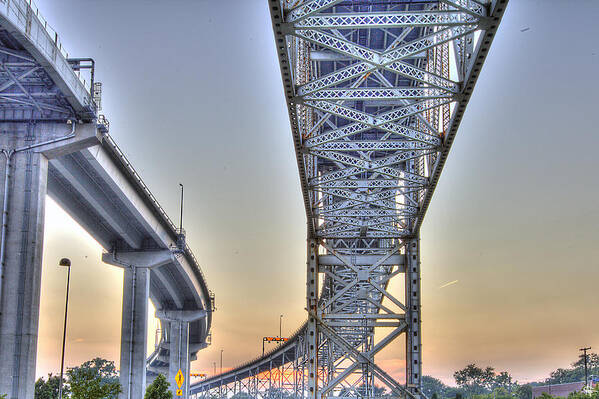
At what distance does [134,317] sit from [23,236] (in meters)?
27.0

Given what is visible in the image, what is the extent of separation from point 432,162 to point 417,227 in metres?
6.28

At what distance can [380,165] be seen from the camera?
2738cm

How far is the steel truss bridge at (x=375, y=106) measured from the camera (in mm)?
17500

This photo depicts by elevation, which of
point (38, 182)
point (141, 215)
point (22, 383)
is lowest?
point (22, 383)

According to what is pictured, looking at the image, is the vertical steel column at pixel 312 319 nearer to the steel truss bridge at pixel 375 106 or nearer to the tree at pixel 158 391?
the steel truss bridge at pixel 375 106

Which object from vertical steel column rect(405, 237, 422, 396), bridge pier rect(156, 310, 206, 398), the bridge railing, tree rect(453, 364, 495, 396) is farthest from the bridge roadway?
tree rect(453, 364, 495, 396)

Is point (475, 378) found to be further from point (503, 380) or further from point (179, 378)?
point (179, 378)

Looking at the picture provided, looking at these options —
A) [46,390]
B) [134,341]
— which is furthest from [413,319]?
[46,390]

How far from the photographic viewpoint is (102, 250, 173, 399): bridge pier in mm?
59250

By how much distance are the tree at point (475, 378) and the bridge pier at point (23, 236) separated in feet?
431

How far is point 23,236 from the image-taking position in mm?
34344

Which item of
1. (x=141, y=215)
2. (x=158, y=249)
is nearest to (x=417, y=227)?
(x=141, y=215)

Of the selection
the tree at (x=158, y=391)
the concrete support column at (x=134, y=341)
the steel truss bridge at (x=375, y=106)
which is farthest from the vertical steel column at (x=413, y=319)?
the concrete support column at (x=134, y=341)

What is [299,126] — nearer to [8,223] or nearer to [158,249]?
[8,223]
